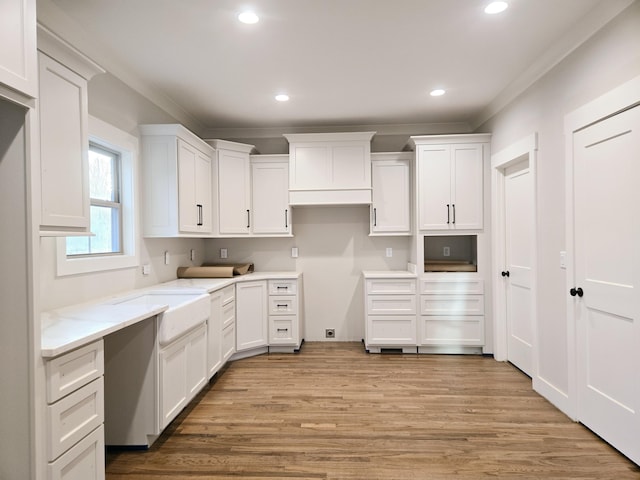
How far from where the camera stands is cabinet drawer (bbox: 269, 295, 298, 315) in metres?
4.15

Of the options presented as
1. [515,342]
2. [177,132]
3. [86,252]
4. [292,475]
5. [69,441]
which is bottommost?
[292,475]

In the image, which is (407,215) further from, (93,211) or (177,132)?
(93,211)

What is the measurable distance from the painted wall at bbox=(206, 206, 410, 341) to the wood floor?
118cm

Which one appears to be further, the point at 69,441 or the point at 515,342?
the point at 515,342

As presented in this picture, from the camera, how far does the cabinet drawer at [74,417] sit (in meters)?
1.42

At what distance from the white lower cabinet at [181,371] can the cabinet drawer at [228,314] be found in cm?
63

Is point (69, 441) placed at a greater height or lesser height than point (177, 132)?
lesser

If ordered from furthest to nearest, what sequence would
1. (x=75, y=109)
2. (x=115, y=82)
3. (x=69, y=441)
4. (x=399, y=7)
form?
(x=115, y=82) → (x=399, y=7) → (x=75, y=109) → (x=69, y=441)

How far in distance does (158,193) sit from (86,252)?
83cm

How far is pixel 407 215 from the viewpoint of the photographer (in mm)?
4262

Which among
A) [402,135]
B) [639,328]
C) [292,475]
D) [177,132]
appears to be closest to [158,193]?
[177,132]

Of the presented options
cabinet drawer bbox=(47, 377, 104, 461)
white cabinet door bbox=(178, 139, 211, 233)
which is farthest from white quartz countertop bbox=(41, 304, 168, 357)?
white cabinet door bbox=(178, 139, 211, 233)

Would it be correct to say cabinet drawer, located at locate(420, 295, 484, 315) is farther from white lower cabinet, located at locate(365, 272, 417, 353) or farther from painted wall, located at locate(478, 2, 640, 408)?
painted wall, located at locate(478, 2, 640, 408)

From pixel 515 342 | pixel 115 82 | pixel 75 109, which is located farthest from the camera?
pixel 515 342
